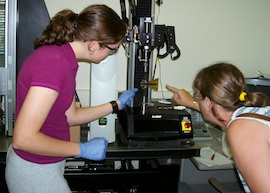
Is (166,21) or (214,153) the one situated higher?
(166,21)

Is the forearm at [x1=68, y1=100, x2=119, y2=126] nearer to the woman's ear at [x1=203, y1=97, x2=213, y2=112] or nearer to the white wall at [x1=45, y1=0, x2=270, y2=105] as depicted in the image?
the woman's ear at [x1=203, y1=97, x2=213, y2=112]

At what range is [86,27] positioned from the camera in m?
1.02

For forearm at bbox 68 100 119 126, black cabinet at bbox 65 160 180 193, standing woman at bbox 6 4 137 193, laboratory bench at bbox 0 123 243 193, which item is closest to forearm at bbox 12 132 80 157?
standing woman at bbox 6 4 137 193

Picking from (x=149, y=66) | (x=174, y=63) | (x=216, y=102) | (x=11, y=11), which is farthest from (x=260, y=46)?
(x=11, y=11)

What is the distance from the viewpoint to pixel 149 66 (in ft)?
5.49

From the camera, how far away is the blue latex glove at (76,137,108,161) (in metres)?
1.12

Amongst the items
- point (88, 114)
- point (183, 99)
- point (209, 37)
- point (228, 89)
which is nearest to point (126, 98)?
point (88, 114)

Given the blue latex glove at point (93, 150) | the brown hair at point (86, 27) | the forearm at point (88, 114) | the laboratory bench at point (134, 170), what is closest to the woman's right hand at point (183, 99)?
the laboratory bench at point (134, 170)

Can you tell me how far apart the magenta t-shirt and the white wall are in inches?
44.5

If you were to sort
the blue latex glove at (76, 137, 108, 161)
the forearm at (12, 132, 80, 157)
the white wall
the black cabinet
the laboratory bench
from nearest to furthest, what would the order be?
1. the forearm at (12, 132, 80, 157)
2. the blue latex glove at (76, 137, 108, 161)
3. the laboratory bench
4. the black cabinet
5. the white wall

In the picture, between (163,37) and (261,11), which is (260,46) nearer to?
(261,11)

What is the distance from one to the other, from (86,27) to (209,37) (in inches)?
63.2

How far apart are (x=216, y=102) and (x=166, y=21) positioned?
1.30 meters

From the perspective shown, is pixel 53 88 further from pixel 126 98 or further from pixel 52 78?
pixel 126 98
